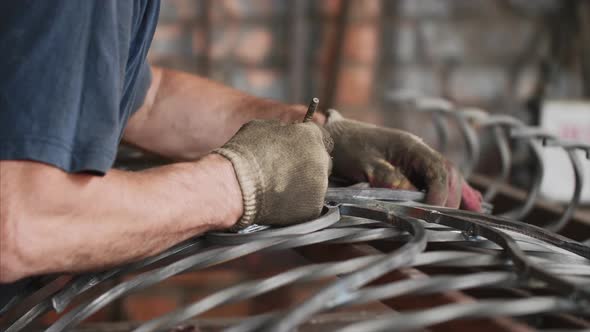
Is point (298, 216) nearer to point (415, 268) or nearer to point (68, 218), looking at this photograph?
point (415, 268)

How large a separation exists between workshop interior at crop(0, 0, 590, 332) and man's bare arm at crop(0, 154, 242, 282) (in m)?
0.05

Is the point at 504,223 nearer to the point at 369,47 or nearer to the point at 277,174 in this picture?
the point at 277,174

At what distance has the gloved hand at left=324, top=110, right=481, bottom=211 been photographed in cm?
129

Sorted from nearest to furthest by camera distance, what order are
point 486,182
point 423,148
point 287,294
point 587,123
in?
point 423,148 < point 486,182 < point 287,294 < point 587,123

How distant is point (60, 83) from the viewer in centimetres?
91

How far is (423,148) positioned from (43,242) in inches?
28.0

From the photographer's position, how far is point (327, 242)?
106 cm

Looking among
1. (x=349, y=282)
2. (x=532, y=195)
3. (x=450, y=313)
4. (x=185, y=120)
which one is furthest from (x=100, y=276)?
(x=532, y=195)

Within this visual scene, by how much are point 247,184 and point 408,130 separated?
3.46 meters

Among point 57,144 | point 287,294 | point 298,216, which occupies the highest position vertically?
point 57,144

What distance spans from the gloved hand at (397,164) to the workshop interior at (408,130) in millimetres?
38

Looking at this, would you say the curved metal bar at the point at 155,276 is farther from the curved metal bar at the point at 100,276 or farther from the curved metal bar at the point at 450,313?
the curved metal bar at the point at 450,313

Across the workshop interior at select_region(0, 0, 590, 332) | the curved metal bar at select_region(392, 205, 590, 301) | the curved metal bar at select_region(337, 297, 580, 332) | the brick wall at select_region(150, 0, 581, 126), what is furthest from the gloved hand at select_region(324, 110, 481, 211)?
the brick wall at select_region(150, 0, 581, 126)

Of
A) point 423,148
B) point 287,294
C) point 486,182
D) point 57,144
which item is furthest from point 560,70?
point 57,144
